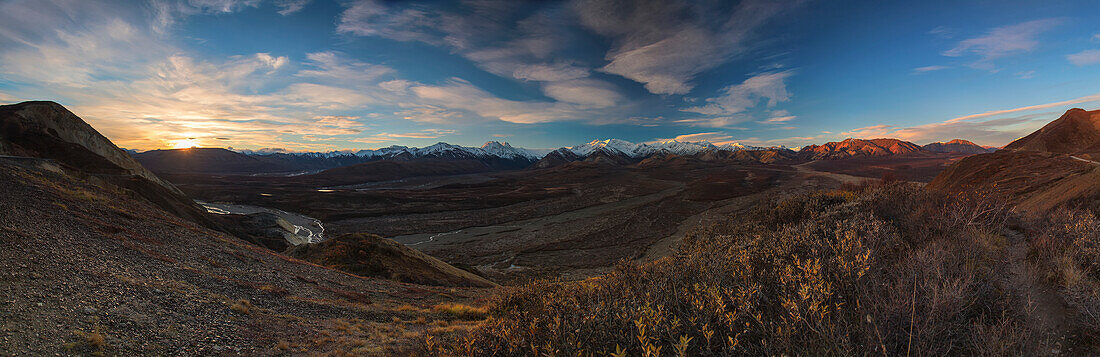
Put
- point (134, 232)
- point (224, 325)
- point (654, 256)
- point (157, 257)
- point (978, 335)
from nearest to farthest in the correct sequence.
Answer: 1. point (978, 335)
2. point (224, 325)
3. point (157, 257)
4. point (134, 232)
5. point (654, 256)

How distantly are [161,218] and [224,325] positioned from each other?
1504 centimetres

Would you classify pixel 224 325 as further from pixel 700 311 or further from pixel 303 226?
pixel 303 226

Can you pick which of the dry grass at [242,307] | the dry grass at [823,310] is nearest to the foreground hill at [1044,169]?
the dry grass at [823,310]

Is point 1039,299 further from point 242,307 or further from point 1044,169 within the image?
point 1044,169

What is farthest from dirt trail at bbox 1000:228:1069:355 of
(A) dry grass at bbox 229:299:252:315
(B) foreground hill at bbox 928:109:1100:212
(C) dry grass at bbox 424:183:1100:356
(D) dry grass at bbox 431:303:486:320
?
(B) foreground hill at bbox 928:109:1100:212

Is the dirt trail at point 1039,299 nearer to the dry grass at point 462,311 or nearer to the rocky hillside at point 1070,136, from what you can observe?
the dry grass at point 462,311

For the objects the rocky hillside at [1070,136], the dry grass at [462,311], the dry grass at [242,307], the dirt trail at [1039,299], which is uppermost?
the rocky hillside at [1070,136]

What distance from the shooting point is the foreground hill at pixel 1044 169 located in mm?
18109

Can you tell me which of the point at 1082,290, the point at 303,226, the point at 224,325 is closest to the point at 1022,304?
the point at 1082,290

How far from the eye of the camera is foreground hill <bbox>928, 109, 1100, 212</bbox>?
59.4 feet

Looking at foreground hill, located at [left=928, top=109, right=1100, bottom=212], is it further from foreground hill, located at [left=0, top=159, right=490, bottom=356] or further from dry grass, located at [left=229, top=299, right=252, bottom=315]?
dry grass, located at [left=229, top=299, right=252, bottom=315]

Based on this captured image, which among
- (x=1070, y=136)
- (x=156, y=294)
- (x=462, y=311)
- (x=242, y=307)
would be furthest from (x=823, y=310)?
(x=1070, y=136)

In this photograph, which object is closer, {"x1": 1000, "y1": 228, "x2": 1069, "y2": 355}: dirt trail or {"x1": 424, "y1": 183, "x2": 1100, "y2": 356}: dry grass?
{"x1": 424, "y1": 183, "x2": 1100, "y2": 356}: dry grass

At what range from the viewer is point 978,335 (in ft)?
12.1
